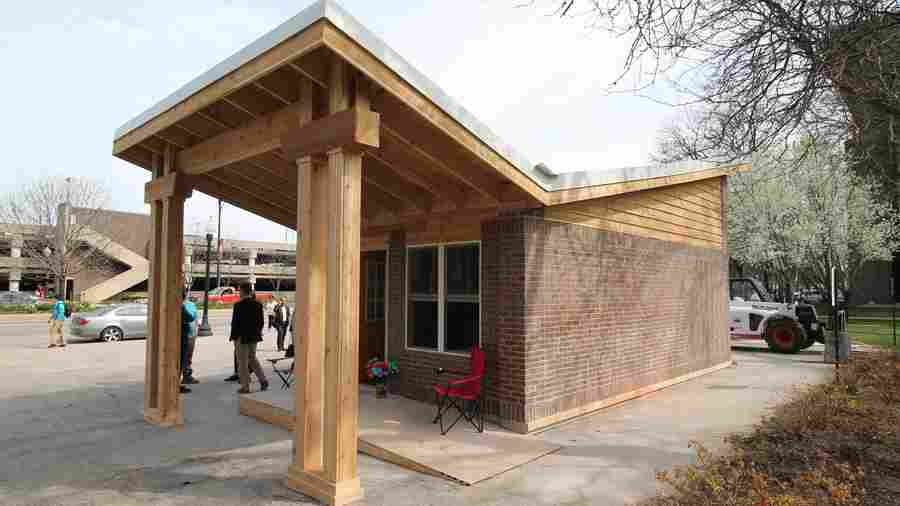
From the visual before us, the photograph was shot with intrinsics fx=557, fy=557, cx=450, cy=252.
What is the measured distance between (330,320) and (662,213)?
715cm

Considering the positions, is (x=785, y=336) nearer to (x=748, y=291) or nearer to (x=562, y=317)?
(x=748, y=291)

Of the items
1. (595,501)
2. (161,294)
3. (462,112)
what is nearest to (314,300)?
(462,112)

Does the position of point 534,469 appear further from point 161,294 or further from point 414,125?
point 161,294

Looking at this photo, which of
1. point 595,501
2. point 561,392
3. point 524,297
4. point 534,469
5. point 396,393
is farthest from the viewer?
point 396,393

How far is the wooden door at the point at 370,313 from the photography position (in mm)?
9281

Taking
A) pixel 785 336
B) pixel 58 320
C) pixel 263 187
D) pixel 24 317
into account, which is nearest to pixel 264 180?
pixel 263 187

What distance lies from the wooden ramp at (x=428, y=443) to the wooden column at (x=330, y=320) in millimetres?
970

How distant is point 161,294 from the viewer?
7.34 meters

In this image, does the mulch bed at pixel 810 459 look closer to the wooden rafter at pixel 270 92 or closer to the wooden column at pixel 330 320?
the wooden column at pixel 330 320

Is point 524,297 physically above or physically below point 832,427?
above

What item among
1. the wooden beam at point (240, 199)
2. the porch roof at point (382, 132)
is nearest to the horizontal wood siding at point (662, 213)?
the porch roof at point (382, 132)

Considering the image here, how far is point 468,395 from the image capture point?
654 cm

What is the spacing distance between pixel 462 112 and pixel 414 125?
0.50 metres

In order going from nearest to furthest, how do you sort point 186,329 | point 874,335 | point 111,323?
point 186,329 → point 111,323 → point 874,335
